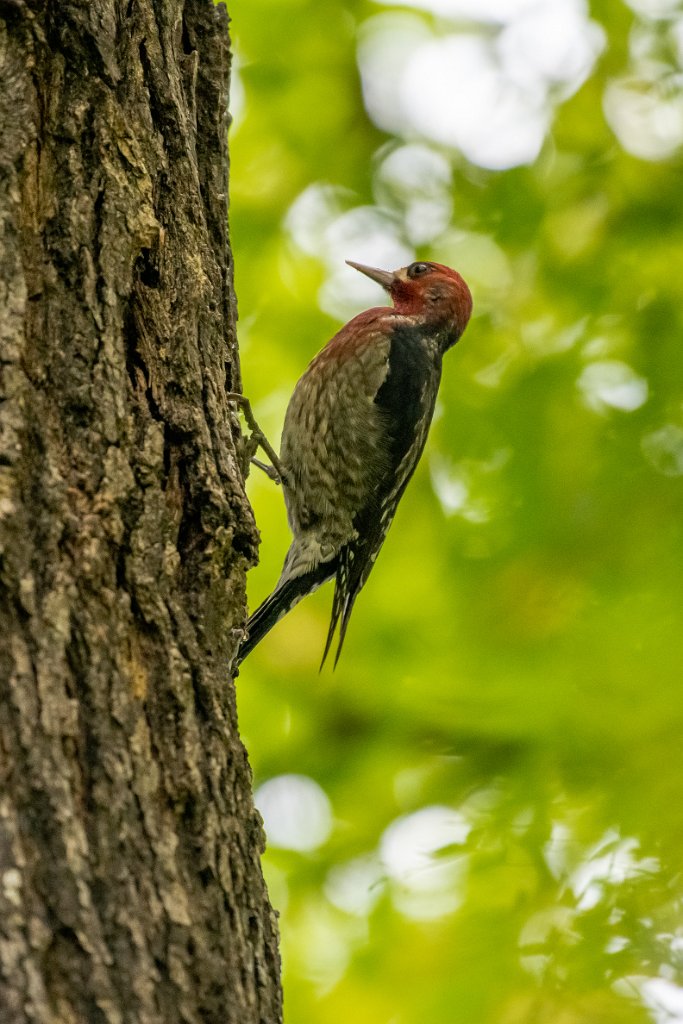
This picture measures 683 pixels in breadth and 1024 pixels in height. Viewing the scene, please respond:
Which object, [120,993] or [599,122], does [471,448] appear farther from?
[120,993]

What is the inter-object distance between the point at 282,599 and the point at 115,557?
259 cm

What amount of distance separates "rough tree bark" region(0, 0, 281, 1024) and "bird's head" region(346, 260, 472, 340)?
2.69m

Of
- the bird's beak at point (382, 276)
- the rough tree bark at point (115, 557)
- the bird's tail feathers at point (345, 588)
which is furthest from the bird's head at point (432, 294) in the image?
the rough tree bark at point (115, 557)

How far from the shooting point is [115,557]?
2.06 m

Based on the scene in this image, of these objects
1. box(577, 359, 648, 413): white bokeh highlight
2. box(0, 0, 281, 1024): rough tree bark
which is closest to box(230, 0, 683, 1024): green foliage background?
box(577, 359, 648, 413): white bokeh highlight

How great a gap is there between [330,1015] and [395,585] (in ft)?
6.44

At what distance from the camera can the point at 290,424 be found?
5102mm

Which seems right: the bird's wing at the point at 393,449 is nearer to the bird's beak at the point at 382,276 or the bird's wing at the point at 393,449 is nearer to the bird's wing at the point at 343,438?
the bird's wing at the point at 343,438

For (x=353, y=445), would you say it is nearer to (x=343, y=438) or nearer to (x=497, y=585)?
(x=343, y=438)

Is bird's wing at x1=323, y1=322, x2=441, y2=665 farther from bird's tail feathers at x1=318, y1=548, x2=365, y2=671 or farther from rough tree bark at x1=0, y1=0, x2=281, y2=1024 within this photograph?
rough tree bark at x1=0, y1=0, x2=281, y2=1024

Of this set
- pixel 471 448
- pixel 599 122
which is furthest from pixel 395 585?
pixel 599 122

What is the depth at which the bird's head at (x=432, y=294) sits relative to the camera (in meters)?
5.39

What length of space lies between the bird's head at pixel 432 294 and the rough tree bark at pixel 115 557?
106 inches

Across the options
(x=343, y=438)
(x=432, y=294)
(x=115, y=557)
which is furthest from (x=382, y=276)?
(x=115, y=557)
